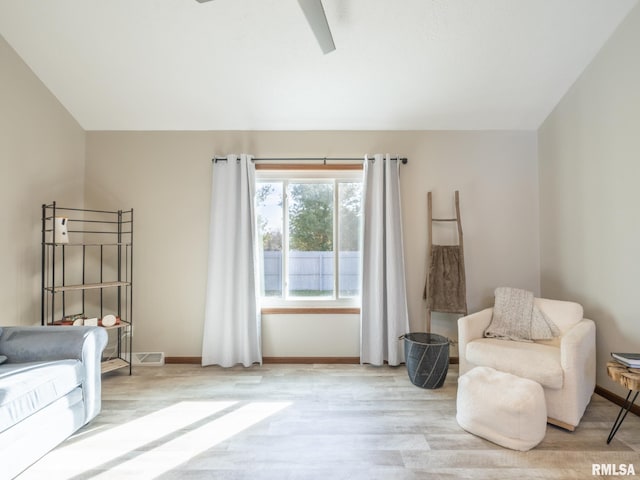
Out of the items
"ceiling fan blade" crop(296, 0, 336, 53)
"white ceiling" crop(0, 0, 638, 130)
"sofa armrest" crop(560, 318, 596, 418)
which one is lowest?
"sofa armrest" crop(560, 318, 596, 418)

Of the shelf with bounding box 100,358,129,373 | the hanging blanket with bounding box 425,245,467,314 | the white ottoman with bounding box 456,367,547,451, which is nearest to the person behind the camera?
the white ottoman with bounding box 456,367,547,451

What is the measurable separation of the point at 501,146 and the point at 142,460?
3.89 meters

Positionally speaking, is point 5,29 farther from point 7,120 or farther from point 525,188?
point 525,188

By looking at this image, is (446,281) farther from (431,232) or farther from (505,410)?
(505,410)

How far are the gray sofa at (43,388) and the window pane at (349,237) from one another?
83.5 inches

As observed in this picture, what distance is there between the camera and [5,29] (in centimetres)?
236

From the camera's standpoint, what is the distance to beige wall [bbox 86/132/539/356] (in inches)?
127

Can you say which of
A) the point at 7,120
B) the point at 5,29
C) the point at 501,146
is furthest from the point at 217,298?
the point at 501,146

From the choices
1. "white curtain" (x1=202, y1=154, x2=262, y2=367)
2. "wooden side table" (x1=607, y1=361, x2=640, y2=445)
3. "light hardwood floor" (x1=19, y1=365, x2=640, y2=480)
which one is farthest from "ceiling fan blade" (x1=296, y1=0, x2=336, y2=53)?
"wooden side table" (x1=607, y1=361, x2=640, y2=445)

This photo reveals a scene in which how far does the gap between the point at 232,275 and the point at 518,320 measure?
2.58 m

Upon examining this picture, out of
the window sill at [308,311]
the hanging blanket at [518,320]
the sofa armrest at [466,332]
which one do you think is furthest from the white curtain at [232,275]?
the hanging blanket at [518,320]

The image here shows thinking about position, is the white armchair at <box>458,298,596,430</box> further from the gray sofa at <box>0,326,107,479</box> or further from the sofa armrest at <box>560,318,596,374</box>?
the gray sofa at <box>0,326,107,479</box>

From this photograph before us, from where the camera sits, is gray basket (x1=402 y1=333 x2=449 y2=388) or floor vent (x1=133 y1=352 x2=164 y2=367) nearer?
gray basket (x1=402 y1=333 x2=449 y2=388)

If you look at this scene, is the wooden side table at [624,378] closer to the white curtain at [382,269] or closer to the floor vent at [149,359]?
the white curtain at [382,269]
